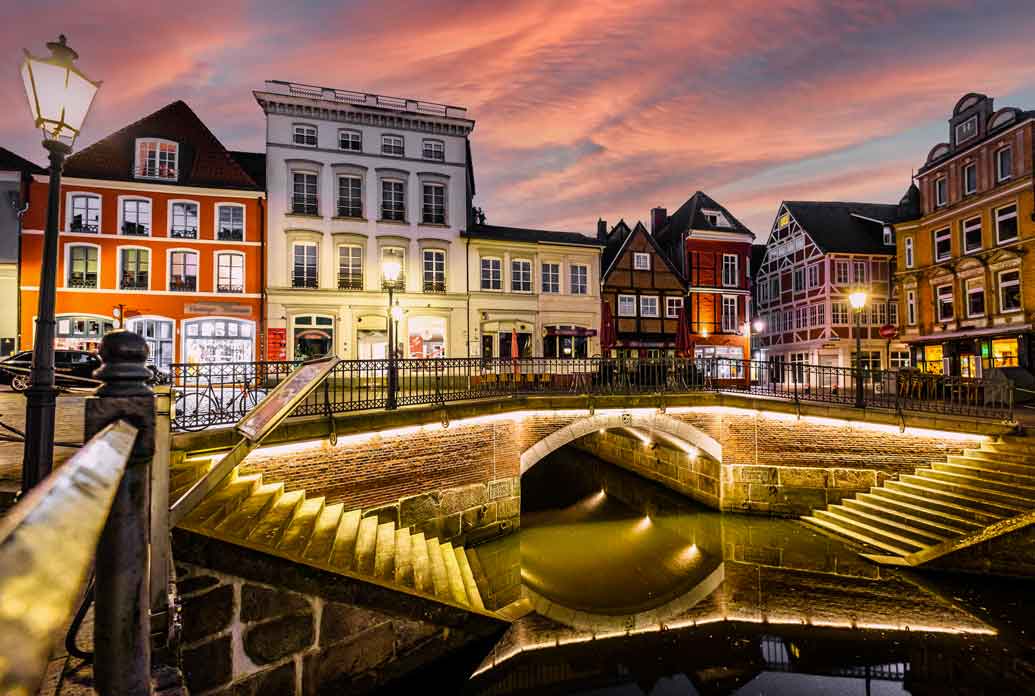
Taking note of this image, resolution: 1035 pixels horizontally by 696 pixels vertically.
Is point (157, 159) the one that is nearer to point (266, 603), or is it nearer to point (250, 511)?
point (250, 511)

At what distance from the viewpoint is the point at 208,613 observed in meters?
5.62

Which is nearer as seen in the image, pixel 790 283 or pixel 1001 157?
pixel 1001 157

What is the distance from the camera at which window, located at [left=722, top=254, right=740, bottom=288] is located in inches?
1222

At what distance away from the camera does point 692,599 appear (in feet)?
34.8

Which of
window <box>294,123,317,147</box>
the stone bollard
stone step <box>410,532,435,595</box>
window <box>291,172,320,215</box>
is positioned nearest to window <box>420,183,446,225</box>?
window <box>291,172,320,215</box>

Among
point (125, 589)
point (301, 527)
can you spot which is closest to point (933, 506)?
point (301, 527)

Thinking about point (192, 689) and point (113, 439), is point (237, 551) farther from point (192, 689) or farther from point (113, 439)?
point (113, 439)

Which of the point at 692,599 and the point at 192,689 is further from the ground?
the point at 192,689

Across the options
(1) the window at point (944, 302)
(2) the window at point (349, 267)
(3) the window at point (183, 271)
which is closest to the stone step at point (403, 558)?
(2) the window at point (349, 267)

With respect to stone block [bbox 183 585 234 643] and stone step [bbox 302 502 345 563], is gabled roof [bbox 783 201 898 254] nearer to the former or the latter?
stone step [bbox 302 502 345 563]

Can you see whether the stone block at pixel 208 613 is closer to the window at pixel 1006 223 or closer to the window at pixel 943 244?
the window at pixel 1006 223

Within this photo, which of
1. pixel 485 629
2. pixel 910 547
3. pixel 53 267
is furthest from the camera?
pixel 910 547

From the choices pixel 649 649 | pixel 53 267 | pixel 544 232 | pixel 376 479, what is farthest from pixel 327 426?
pixel 544 232

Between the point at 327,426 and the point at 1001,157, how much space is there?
30385mm
